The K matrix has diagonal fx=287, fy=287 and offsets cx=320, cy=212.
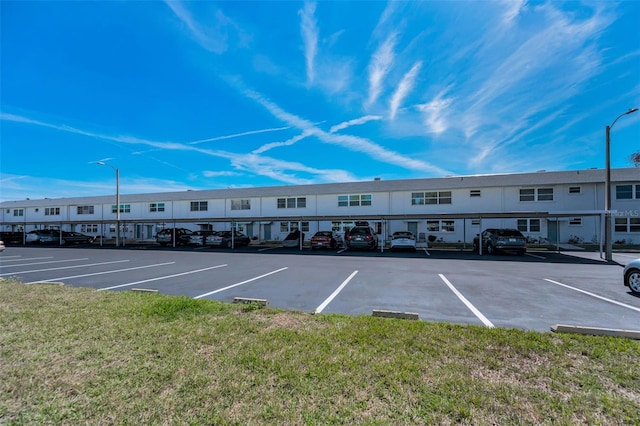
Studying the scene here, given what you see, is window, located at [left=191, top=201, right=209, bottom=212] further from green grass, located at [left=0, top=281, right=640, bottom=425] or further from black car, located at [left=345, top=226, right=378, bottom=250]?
green grass, located at [left=0, top=281, right=640, bottom=425]

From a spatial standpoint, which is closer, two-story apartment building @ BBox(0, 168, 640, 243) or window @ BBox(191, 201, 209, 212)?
two-story apartment building @ BBox(0, 168, 640, 243)

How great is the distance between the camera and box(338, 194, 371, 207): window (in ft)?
89.0

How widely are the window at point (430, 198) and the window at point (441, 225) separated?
1.71 m

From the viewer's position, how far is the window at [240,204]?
30609mm

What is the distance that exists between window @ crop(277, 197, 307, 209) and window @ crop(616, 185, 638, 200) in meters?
25.4

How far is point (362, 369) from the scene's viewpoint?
3061mm

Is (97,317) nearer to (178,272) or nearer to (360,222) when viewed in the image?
(178,272)

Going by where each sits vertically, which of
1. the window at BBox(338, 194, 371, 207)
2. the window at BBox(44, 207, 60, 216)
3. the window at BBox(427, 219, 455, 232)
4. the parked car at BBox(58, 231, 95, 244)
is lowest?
the parked car at BBox(58, 231, 95, 244)

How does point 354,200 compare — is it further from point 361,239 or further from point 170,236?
point 170,236

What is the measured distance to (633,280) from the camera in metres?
7.05

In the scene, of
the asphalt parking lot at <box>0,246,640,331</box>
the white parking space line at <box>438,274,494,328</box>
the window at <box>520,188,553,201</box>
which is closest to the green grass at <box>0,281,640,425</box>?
the white parking space line at <box>438,274,494,328</box>

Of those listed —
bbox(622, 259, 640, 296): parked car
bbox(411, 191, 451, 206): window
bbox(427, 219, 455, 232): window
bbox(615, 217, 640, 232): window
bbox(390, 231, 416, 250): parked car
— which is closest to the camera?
bbox(622, 259, 640, 296): parked car

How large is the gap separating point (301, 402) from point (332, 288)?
5018 mm

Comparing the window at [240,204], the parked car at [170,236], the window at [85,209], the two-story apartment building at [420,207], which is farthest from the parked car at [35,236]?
the window at [240,204]
